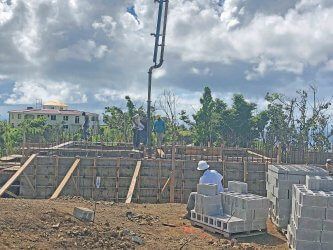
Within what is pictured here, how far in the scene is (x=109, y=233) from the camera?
26.8 ft

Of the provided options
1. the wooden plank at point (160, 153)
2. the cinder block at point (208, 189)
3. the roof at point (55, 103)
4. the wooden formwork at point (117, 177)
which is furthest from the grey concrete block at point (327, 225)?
the roof at point (55, 103)

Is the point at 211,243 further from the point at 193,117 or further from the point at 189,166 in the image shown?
the point at 193,117

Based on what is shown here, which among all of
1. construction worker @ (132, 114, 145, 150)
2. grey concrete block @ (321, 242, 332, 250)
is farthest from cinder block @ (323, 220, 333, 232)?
construction worker @ (132, 114, 145, 150)

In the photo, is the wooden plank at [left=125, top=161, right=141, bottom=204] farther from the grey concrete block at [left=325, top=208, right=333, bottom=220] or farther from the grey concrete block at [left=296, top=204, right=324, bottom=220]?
the grey concrete block at [left=325, top=208, right=333, bottom=220]

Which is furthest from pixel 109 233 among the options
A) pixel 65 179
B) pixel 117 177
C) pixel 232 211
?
pixel 117 177

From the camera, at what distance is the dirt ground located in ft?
24.4

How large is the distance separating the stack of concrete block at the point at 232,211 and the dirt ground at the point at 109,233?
259mm

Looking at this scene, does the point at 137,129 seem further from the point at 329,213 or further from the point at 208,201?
the point at 329,213

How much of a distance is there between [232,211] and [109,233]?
3034 millimetres

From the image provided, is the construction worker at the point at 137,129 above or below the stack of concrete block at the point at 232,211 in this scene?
above

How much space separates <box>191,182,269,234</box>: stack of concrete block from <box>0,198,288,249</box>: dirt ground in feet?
0.85

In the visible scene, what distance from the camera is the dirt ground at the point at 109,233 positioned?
7445 mm

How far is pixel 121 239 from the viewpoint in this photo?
26.6 ft

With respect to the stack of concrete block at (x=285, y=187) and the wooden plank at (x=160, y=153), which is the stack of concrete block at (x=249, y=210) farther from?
the wooden plank at (x=160, y=153)
